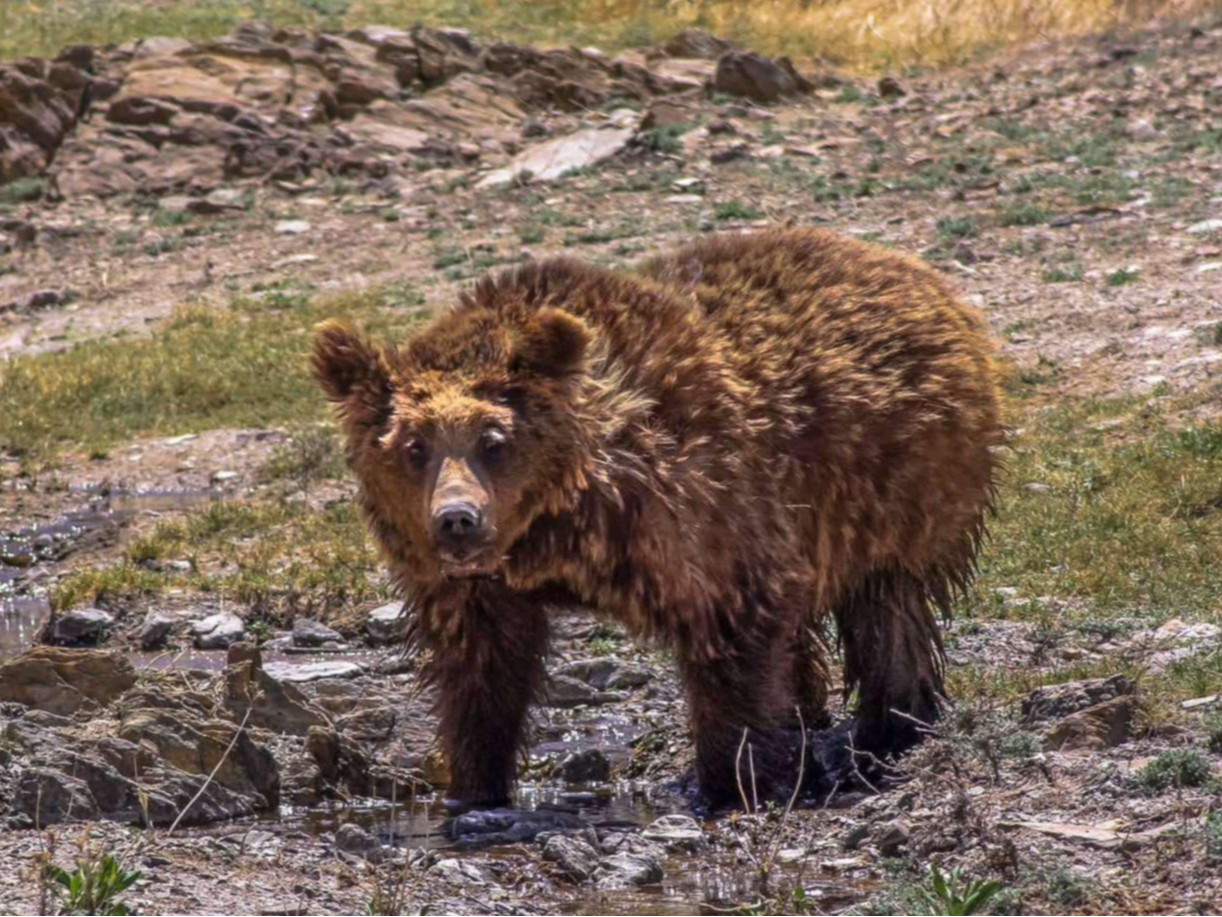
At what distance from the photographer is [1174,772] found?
6.93 meters

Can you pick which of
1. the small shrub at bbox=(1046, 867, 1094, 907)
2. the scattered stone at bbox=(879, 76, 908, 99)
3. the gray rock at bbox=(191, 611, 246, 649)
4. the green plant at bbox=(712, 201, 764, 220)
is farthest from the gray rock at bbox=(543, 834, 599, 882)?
the scattered stone at bbox=(879, 76, 908, 99)

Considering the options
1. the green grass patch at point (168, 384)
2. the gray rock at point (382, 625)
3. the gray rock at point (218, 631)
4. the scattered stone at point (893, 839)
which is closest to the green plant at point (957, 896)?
the scattered stone at point (893, 839)

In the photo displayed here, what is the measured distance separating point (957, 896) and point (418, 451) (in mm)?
2449

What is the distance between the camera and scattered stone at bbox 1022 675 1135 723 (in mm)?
8008

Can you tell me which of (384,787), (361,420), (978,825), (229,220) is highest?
(361,420)

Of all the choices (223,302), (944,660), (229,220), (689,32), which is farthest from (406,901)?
(689,32)

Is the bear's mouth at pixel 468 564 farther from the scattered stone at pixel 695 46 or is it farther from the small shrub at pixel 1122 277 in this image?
the scattered stone at pixel 695 46

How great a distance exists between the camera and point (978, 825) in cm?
655

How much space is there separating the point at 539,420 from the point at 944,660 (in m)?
2.26

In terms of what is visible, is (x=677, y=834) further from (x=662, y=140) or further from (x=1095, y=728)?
(x=662, y=140)

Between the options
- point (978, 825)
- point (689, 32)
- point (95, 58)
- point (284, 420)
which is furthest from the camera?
point (689, 32)

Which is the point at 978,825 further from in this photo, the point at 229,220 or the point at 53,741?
the point at 229,220

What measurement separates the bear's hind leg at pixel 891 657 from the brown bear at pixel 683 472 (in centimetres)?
1

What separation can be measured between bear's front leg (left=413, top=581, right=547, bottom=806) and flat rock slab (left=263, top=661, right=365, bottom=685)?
1.88 m
